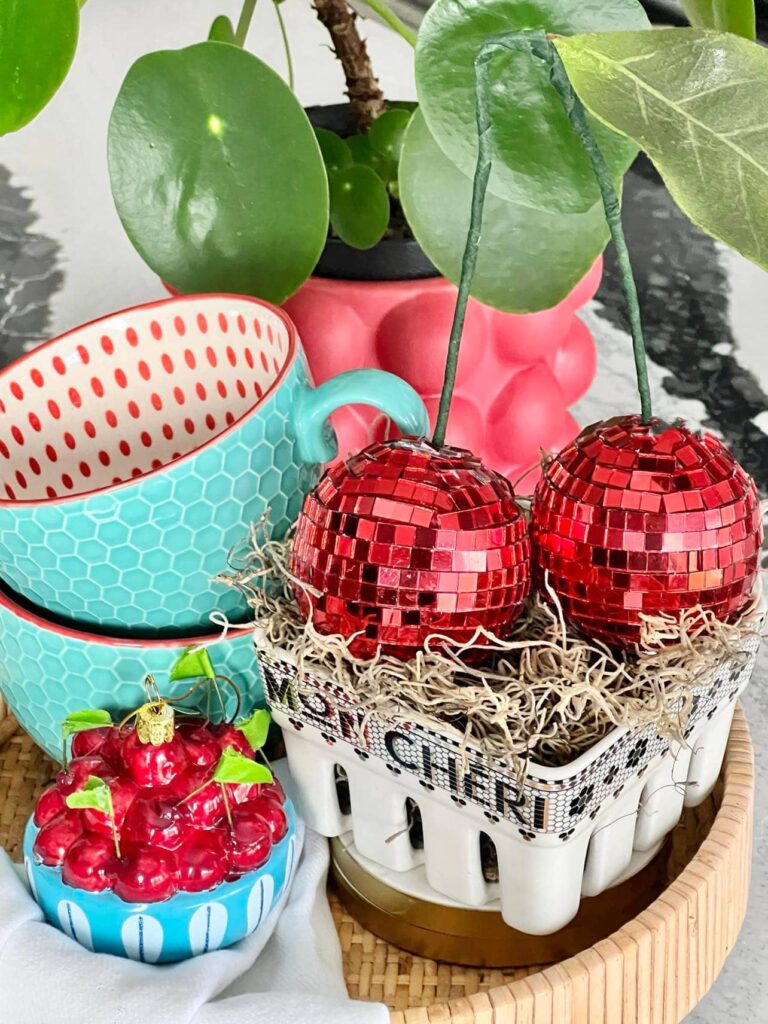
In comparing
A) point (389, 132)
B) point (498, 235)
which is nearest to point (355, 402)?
point (498, 235)

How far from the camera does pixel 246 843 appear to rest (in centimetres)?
40

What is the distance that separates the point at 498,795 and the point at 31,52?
286 mm

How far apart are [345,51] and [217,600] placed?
0.27m

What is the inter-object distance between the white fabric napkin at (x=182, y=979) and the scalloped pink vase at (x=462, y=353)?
24 cm

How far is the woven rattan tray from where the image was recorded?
37cm

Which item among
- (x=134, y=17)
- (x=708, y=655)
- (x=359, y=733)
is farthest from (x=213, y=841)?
(x=134, y=17)

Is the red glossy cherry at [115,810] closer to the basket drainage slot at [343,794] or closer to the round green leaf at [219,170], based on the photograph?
the basket drainage slot at [343,794]

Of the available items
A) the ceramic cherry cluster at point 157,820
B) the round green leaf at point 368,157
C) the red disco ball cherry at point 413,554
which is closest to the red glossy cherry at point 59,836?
the ceramic cherry cluster at point 157,820

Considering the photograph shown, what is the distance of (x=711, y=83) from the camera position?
311 mm

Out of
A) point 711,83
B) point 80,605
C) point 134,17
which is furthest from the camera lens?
point 134,17

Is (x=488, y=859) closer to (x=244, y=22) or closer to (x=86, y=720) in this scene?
(x=86, y=720)

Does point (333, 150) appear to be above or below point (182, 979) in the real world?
above

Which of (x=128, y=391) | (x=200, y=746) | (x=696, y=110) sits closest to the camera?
(x=696, y=110)

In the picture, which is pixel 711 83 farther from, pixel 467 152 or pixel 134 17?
pixel 134 17
